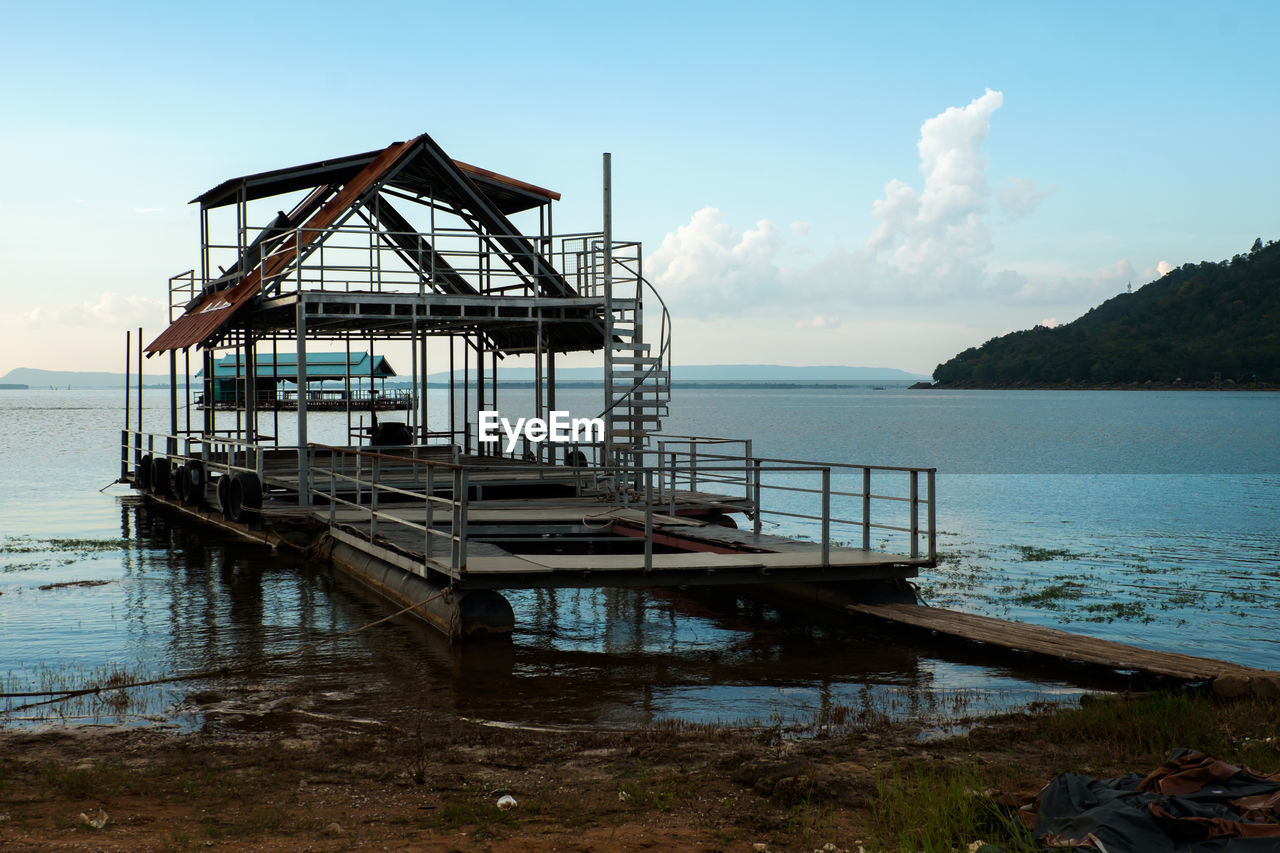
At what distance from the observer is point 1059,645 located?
39.4 ft

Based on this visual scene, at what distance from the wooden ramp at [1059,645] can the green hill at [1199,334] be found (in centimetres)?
17199

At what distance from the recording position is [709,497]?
21.2m

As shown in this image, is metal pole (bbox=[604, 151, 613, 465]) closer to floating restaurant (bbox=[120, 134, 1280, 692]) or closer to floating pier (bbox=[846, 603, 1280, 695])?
floating restaurant (bbox=[120, 134, 1280, 692])

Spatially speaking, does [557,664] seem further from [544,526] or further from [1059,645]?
[1059,645]

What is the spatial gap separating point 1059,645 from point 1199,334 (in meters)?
179

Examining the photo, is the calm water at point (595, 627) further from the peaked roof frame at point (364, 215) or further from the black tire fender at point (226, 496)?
the peaked roof frame at point (364, 215)

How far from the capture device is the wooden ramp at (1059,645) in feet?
35.5

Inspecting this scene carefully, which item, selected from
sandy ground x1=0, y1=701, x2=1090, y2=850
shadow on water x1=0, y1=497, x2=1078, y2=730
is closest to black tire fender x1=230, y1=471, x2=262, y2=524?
shadow on water x1=0, y1=497, x2=1078, y2=730

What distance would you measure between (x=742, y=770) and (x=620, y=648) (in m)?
5.86

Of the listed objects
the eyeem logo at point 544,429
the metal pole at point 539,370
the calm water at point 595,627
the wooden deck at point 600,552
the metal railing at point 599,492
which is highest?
the metal pole at point 539,370

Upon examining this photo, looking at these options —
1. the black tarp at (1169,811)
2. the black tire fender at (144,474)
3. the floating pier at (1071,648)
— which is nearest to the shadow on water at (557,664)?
the floating pier at (1071,648)

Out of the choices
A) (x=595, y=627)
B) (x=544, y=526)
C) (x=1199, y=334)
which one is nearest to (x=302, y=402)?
(x=544, y=526)

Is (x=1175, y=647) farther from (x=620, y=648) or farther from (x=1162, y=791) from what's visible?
(x=1162, y=791)

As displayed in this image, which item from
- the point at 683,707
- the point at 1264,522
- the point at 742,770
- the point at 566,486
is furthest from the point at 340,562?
the point at 1264,522
